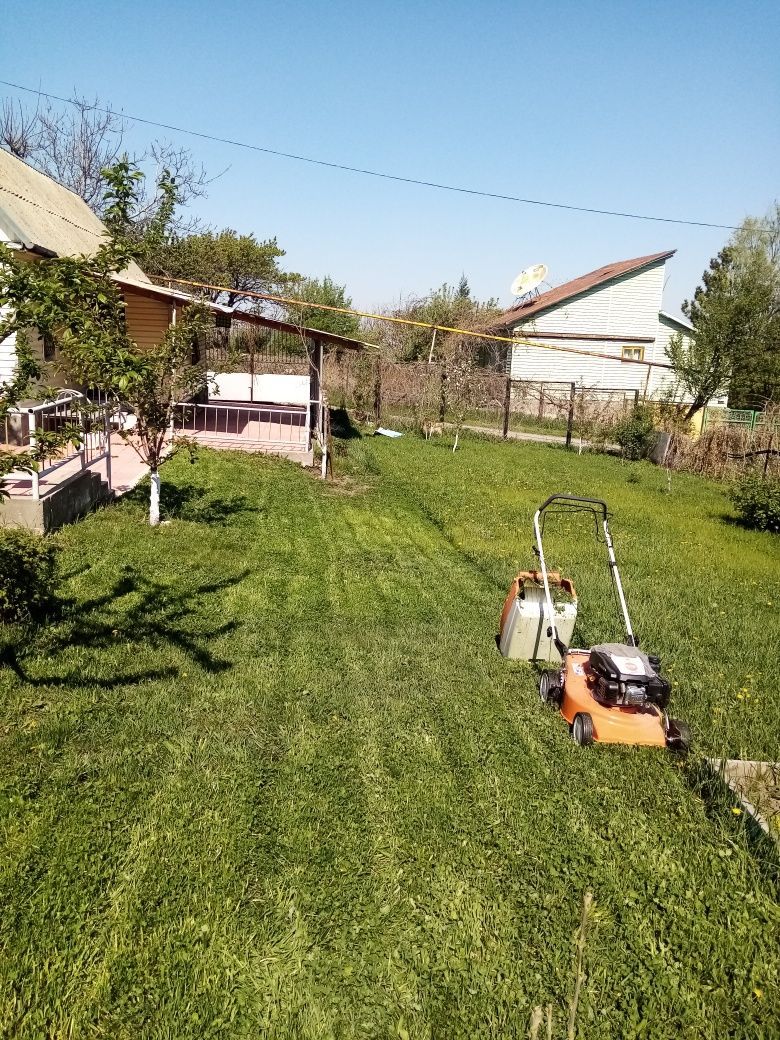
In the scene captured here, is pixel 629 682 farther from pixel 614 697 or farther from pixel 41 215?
pixel 41 215

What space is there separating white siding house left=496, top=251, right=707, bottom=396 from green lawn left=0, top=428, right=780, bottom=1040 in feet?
96.0

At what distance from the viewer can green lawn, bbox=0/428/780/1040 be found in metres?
2.91

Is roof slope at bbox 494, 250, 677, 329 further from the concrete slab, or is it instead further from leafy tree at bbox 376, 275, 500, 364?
the concrete slab

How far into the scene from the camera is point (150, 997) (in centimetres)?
281

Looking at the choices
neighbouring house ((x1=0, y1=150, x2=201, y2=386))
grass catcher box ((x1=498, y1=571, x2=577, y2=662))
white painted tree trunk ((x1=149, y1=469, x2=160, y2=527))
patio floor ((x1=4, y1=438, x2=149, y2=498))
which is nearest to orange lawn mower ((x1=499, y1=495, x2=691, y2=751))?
grass catcher box ((x1=498, y1=571, x2=577, y2=662))

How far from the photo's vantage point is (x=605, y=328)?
35.8 m

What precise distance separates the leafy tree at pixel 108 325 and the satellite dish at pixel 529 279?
1097 inches

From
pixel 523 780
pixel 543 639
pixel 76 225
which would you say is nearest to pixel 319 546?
pixel 543 639

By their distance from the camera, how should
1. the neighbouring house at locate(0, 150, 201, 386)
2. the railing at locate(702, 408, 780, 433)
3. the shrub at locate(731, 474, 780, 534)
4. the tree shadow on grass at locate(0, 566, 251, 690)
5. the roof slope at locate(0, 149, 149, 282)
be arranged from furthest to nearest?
the railing at locate(702, 408, 780, 433)
the shrub at locate(731, 474, 780, 534)
the roof slope at locate(0, 149, 149, 282)
the neighbouring house at locate(0, 150, 201, 386)
the tree shadow on grass at locate(0, 566, 251, 690)

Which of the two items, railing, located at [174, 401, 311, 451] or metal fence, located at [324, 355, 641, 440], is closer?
railing, located at [174, 401, 311, 451]

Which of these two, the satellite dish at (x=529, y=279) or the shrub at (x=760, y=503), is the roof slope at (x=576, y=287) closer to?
the satellite dish at (x=529, y=279)

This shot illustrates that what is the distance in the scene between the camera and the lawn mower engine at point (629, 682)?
4.88 metres

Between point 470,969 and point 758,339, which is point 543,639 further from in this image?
point 758,339

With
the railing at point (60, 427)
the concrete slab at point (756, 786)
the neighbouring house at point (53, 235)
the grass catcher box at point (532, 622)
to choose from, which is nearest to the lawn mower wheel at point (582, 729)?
the concrete slab at point (756, 786)
